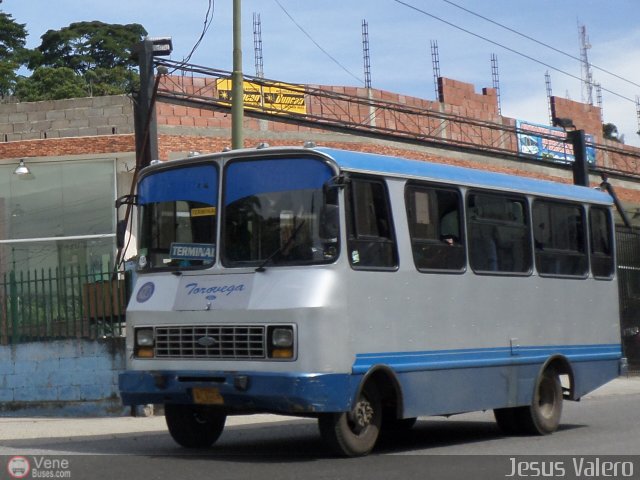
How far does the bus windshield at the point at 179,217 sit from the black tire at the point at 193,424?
146 cm

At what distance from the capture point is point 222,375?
10.0 meters

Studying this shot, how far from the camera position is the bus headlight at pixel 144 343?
35.0 feet

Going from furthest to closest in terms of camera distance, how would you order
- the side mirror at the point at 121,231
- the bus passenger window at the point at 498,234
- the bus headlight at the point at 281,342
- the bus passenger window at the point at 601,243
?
the bus passenger window at the point at 601,243, the bus passenger window at the point at 498,234, the side mirror at the point at 121,231, the bus headlight at the point at 281,342

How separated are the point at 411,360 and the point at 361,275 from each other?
3.72 feet

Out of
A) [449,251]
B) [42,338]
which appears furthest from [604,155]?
[449,251]

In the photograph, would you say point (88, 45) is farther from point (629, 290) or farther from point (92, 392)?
point (92, 392)

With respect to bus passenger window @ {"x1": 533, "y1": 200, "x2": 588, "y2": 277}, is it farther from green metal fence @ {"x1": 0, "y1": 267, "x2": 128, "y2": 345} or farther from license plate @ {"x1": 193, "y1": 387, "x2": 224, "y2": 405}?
green metal fence @ {"x1": 0, "y1": 267, "x2": 128, "y2": 345}

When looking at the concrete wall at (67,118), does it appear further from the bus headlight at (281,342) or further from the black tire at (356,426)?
the bus headlight at (281,342)

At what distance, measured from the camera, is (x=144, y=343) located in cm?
1073

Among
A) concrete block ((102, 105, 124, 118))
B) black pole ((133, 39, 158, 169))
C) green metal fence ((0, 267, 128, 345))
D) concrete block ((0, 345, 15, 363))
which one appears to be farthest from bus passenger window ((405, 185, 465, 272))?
concrete block ((102, 105, 124, 118))

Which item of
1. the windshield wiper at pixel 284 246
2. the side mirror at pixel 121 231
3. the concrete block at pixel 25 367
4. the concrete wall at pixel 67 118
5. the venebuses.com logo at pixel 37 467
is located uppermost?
the concrete wall at pixel 67 118

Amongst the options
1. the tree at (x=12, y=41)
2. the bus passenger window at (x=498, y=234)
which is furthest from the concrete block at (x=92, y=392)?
the tree at (x=12, y=41)

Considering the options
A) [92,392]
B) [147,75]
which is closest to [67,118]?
[147,75]

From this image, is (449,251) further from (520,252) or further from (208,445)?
(208,445)
